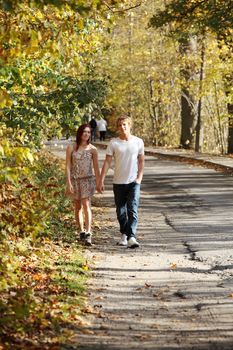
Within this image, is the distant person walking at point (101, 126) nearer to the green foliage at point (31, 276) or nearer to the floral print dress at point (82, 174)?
the floral print dress at point (82, 174)

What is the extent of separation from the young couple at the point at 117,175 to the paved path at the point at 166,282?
40 cm

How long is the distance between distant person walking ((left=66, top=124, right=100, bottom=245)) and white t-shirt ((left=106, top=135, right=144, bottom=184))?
1.18 feet

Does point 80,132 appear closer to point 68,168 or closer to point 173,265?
point 68,168

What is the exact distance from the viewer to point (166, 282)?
9.59m

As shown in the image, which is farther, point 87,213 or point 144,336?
Answer: point 87,213

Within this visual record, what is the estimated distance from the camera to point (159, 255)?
1145 cm

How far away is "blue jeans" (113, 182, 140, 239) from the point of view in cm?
1233

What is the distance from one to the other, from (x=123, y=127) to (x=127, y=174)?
0.74 meters

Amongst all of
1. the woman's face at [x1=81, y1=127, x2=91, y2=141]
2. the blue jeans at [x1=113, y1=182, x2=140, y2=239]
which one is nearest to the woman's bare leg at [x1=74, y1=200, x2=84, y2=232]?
the blue jeans at [x1=113, y1=182, x2=140, y2=239]

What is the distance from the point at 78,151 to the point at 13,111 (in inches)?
125

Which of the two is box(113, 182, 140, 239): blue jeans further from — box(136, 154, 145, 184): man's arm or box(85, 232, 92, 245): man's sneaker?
box(85, 232, 92, 245): man's sneaker

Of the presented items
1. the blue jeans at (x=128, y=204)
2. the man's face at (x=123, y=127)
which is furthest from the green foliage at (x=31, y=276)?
the man's face at (x=123, y=127)

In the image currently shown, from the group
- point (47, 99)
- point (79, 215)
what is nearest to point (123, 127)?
point (79, 215)

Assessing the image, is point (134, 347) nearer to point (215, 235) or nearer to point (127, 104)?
point (215, 235)
